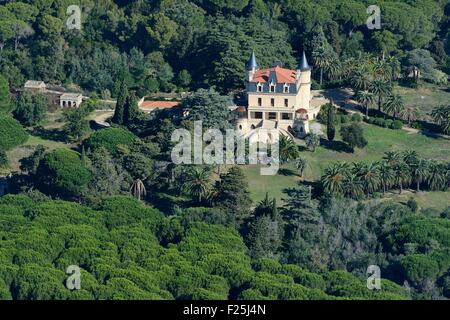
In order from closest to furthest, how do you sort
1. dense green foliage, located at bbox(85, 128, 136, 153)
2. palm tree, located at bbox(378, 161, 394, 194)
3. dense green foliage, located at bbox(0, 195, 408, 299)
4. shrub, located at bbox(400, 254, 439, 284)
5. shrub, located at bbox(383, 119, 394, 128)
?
dense green foliage, located at bbox(0, 195, 408, 299)
shrub, located at bbox(400, 254, 439, 284)
palm tree, located at bbox(378, 161, 394, 194)
dense green foliage, located at bbox(85, 128, 136, 153)
shrub, located at bbox(383, 119, 394, 128)

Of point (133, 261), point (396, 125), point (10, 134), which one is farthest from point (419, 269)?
point (10, 134)

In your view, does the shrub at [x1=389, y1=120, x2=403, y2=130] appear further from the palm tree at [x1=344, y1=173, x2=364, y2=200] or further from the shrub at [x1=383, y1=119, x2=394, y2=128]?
the palm tree at [x1=344, y1=173, x2=364, y2=200]

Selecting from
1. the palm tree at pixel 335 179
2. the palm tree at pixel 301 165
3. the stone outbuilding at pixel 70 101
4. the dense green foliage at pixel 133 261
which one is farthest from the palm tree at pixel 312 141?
the stone outbuilding at pixel 70 101

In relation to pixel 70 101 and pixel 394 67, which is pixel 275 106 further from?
pixel 70 101

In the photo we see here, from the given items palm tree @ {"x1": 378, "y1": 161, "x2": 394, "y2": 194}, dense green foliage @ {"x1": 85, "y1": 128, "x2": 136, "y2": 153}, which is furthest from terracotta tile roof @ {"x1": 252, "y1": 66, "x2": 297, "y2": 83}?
palm tree @ {"x1": 378, "y1": 161, "x2": 394, "y2": 194}
